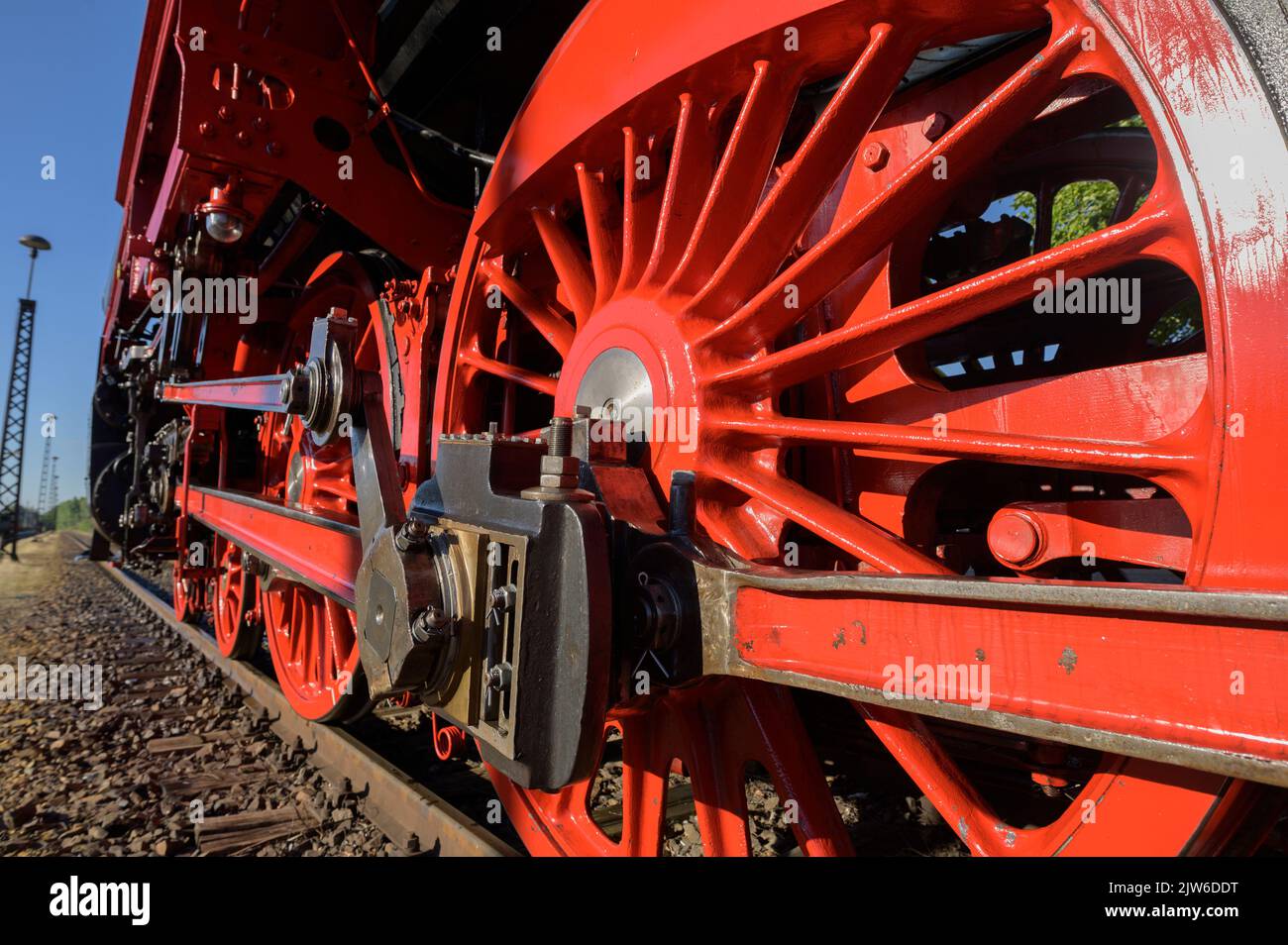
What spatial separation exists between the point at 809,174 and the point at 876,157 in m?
0.26

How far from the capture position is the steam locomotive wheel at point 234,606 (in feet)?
14.2

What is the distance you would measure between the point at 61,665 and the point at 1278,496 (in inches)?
250

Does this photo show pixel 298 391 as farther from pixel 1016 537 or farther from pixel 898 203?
pixel 1016 537

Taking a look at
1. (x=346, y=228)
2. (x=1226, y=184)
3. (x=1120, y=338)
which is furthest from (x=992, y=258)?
(x=346, y=228)

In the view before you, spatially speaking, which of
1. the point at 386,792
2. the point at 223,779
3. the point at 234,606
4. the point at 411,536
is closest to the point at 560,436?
the point at 411,536

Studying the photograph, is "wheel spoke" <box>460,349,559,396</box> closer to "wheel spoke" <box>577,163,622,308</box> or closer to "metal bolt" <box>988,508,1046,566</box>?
"wheel spoke" <box>577,163,622,308</box>

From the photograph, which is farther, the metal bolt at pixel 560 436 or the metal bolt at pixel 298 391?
the metal bolt at pixel 298 391

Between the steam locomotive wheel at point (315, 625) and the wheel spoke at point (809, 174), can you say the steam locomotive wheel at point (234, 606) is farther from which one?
the wheel spoke at point (809, 174)

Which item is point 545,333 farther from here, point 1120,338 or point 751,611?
point 1120,338

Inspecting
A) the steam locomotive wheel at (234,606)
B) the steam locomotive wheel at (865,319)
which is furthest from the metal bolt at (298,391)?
the steam locomotive wheel at (234,606)

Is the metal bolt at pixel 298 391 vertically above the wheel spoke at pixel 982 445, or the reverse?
the metal bolt at pixel 298 391

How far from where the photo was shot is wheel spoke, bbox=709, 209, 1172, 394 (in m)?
1.00

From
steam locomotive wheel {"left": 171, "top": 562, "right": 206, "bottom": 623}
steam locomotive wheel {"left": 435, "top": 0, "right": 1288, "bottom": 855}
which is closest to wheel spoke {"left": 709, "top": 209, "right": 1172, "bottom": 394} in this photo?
steam locomotive wheel {"left": 435, "top": 0, "right": 1288, "bottom": 855}

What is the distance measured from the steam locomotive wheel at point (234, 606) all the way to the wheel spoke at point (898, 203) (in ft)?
12.0
